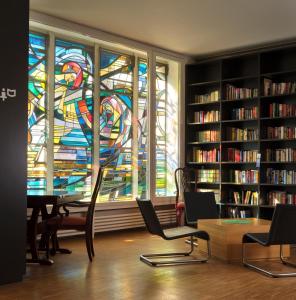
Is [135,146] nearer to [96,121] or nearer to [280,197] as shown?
[96,121]

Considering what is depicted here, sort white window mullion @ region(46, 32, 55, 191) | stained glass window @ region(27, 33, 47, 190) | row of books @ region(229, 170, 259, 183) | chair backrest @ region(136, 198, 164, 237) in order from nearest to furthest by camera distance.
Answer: chair backrest @ region(136, 198, 164, 237), stained glass window @ region(27, 33, 47, 190), white window mullion @ region(46, 32, 55, 191), row of books @ region(229, 170, 259, 183)

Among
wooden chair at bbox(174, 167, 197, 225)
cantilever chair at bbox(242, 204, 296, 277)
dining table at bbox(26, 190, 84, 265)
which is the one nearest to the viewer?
cantilever chair at bbox(242, 204, 296, 277)

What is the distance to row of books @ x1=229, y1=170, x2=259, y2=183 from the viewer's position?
323 inches

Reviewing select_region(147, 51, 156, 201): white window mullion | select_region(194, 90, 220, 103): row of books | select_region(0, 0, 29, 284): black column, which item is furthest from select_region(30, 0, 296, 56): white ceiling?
select_region(0, 0, 29, 284): black column

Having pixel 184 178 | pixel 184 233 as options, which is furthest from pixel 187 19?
pixel 184 233

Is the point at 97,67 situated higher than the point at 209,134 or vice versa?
the point at 97,67

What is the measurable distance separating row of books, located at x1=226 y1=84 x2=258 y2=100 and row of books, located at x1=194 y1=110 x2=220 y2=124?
1.28 feet

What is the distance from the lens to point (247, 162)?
8.31 meters

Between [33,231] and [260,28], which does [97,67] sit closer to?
[260,28]

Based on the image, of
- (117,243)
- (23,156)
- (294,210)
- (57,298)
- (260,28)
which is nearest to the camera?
(57,298)

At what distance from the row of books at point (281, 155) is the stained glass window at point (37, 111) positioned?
151 inches

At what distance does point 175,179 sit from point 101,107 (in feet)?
6.44

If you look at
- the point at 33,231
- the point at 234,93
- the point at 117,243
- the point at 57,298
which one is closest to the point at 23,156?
the point at 33,231

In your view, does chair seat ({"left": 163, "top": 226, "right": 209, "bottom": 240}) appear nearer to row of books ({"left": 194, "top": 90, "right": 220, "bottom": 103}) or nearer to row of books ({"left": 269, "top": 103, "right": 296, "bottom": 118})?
row of books ({"left": 269, "top": 103, "right": 296, "bottom": 118})
